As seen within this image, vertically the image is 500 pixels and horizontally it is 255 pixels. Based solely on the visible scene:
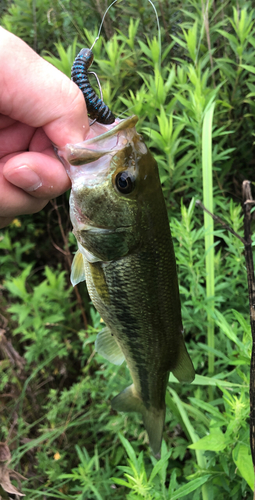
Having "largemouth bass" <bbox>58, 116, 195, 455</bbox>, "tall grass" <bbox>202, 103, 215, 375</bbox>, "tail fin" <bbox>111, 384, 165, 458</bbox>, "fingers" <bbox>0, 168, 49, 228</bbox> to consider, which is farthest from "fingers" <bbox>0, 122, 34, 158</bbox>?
"tail fin" <bbox>111, 384, 165, 458</bbox>

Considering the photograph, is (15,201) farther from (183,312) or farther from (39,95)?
(183,312)

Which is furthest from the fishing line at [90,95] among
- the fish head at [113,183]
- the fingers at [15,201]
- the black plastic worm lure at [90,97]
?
the fingers at [15,201]

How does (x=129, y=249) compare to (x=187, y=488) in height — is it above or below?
above

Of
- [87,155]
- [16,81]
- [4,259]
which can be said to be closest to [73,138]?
[87,155]

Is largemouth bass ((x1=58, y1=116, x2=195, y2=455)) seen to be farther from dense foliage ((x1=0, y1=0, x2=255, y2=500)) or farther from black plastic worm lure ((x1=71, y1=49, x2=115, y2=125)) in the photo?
dense foliage ((x1=0, y1=0, x2=255, y2=500))

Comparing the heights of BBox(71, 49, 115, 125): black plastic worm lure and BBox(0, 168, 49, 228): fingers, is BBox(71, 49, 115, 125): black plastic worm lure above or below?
above

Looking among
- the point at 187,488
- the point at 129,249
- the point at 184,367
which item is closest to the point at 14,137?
the point at 129,249
